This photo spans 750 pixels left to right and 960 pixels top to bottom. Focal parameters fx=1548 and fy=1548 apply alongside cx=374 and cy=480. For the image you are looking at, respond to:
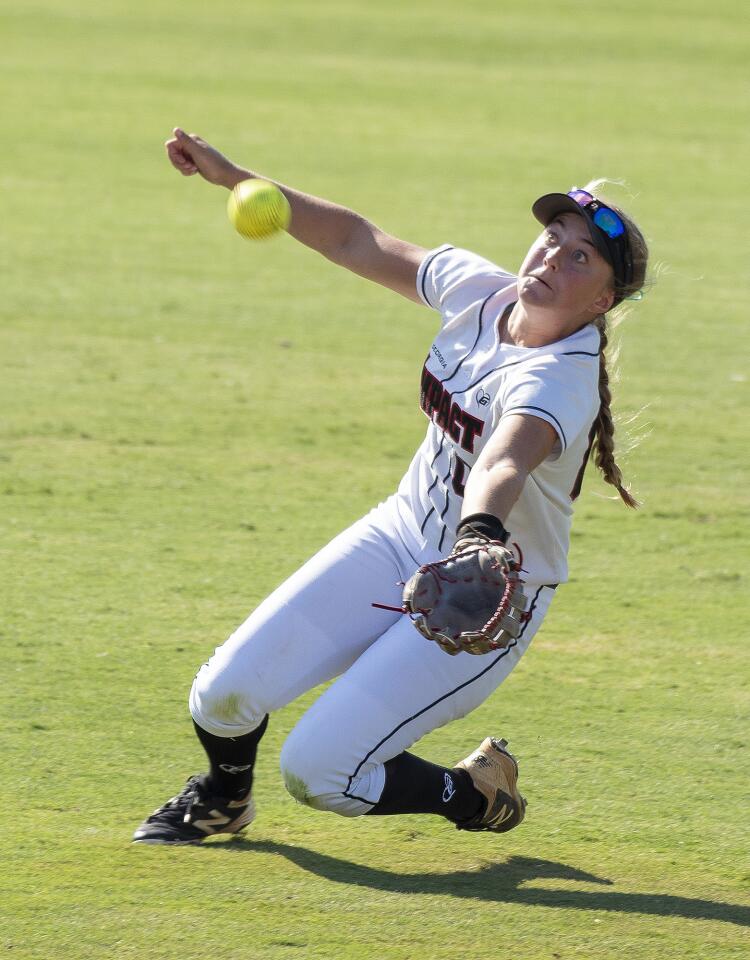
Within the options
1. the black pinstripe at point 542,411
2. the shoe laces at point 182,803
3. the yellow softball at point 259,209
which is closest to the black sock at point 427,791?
the shoe laces at point 182,803

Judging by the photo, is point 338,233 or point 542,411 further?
point 338,233

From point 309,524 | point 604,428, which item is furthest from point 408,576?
point 309,524

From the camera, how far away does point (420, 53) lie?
76.9ft

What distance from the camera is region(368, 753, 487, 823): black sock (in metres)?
4.26

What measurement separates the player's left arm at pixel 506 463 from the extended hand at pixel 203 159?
1617 mm

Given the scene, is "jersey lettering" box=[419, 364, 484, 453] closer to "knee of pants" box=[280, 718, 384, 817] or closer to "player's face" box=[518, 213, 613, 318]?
"player's face" box=[518, 213, 613, 318]

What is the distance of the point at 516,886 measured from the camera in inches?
162

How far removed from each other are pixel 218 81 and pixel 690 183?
7.34m

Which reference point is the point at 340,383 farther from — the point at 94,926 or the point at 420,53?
the point at 420,53

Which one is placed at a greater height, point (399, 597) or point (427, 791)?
point (399, 597)

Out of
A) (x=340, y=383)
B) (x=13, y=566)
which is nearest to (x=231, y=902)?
(x=13, y=566)

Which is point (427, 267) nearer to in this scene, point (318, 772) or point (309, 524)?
point (318, 772)

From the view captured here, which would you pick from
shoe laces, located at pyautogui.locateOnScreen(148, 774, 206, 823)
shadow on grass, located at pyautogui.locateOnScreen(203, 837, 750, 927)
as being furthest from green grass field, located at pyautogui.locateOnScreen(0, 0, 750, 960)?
shoe laces, located at pyautogui.locateOnScreen(148, 774, 206, 823)

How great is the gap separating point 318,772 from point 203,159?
213 cm
